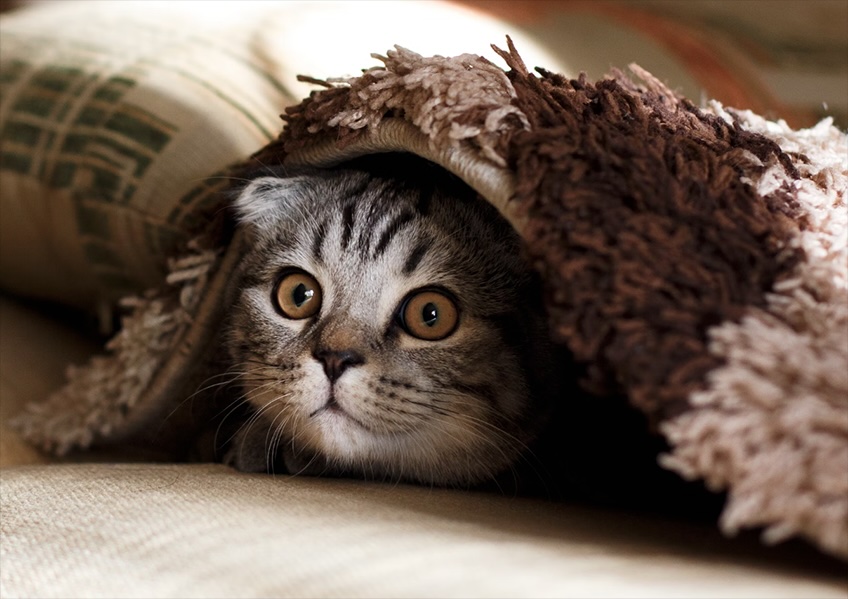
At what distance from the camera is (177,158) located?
3.77ft

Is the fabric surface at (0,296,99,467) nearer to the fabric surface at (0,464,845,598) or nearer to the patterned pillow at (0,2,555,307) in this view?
the patterned pillow at (0,2,555,307)

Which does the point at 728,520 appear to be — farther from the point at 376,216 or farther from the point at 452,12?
the point at 452,12

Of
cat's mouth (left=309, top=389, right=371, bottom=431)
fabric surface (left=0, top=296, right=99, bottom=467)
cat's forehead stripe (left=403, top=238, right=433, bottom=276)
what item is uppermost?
cat's forehead stripe (left=403, top=238, right=433, bottom=276)

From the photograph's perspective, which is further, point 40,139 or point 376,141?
point 40,139

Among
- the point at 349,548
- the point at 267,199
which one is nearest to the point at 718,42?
the point at 267,199

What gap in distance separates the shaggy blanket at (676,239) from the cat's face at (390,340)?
102 millimetres

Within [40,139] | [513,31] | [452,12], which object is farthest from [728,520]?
[513,31]

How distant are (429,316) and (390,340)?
0.05 meters

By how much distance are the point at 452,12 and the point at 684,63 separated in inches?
31.4

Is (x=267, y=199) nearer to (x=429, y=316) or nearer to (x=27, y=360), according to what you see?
(x=429, y=316)

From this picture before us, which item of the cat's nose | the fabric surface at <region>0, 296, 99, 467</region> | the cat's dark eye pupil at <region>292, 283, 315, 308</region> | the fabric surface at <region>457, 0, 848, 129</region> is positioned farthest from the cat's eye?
the fabric surface at <region>457, 0, 848, 129</region>

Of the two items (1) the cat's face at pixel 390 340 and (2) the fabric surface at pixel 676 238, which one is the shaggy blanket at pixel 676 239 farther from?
(1) the cat's face at pixel 390 340

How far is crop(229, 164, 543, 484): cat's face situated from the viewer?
0.87m

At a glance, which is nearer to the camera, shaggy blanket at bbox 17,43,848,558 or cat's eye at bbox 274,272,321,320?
shaggy blanket at bbox 17,43,848,558
